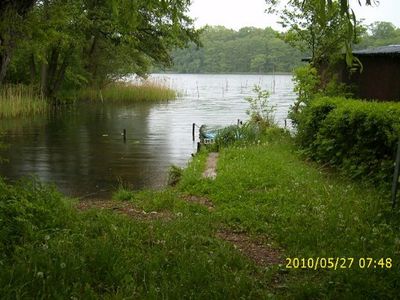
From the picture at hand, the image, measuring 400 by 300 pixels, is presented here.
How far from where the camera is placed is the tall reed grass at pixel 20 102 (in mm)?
27531

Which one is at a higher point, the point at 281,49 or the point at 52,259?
the point at 281,49

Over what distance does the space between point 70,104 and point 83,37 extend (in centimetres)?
927

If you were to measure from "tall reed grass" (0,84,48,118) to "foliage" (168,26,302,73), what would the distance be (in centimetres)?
6393

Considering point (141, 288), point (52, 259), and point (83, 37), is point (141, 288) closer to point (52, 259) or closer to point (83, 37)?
point (52, 259)

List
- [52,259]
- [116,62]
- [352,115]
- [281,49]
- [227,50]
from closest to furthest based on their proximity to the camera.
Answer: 1. [52,259]
2. [352,115]
3. [116,62]
4. [281,49]
5. [227,50]

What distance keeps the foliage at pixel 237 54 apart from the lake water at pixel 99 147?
63.6 m

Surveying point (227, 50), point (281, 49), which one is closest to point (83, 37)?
point (281, 49)

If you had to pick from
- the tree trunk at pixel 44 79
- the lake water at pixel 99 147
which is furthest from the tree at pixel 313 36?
the tree trunk at pixel 44 79

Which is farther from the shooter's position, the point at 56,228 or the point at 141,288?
the point at 56,228

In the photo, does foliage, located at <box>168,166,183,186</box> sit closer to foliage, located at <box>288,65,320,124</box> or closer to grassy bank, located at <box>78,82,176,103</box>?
foliage, located at <box>288,65,320,124</box>

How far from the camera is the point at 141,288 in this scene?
4016 millimetres

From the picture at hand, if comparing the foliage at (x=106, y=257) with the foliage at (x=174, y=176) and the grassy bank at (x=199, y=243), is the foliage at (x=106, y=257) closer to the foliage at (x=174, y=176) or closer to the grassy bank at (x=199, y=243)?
the grassy bank at (x=199, y=243)

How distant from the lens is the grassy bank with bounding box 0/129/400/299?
4012mm

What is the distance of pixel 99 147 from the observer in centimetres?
1942
